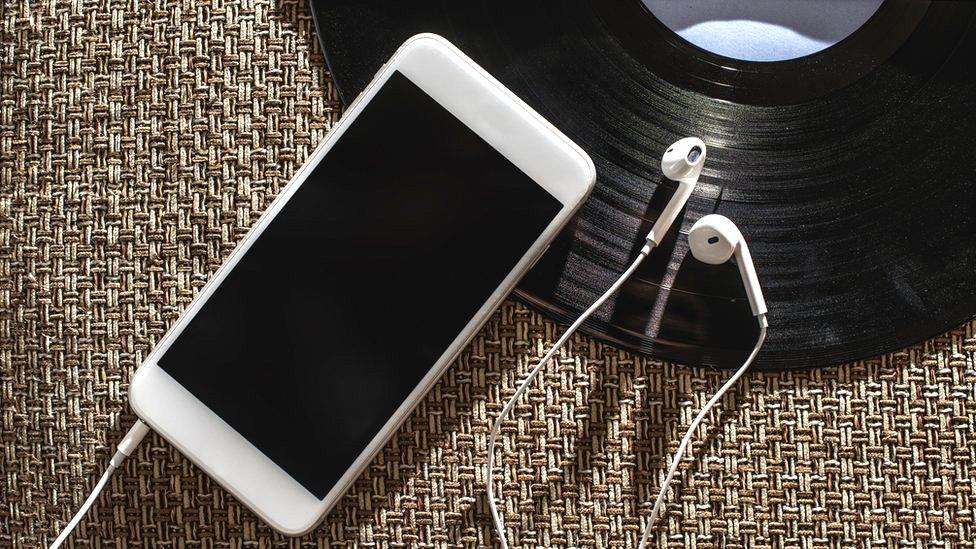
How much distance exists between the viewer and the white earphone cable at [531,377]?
0.48 m

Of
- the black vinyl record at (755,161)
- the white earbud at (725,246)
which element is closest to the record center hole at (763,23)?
the black vinyl record at (755,161)

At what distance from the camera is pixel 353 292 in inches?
19.2

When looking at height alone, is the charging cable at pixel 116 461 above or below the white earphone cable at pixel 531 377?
below

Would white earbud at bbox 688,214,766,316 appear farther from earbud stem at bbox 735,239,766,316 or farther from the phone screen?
the phone screen

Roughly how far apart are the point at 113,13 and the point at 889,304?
529 mm

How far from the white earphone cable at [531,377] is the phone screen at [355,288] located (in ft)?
0.17

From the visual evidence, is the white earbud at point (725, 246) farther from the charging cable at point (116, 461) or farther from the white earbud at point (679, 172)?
the charging cable at point (116, 461)

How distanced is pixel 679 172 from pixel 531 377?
5.9 inches

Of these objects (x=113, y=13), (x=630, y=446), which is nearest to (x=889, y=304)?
(x=630, y=446)

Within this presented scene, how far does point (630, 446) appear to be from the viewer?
1.62 ft

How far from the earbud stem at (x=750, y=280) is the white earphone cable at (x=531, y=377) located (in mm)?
52

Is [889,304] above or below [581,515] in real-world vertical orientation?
above

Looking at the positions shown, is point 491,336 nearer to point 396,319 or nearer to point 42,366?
point 396,319

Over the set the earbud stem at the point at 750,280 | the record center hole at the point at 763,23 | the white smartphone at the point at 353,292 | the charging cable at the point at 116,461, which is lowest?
the charging cable at the point at 116,461
